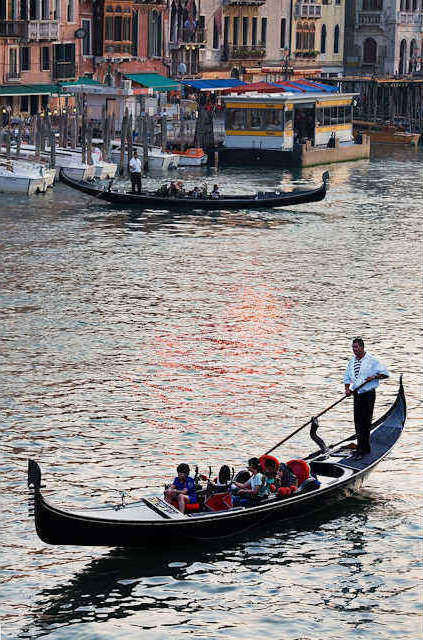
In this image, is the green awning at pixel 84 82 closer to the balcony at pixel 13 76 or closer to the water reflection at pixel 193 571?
the balcony at pixel 13 76

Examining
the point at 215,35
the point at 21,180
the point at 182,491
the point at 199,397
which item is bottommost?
the point at 199,397

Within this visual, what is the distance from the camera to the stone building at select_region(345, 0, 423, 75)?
383 ft

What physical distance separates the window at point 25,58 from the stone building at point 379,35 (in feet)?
141

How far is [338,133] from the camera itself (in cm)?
8094

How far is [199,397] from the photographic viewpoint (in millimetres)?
28906

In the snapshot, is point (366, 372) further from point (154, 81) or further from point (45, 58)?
point (154, 81)

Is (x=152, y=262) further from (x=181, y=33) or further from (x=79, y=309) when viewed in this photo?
(x=181, y=33)

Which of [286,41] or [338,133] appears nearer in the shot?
[338,133]

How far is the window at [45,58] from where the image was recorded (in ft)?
266

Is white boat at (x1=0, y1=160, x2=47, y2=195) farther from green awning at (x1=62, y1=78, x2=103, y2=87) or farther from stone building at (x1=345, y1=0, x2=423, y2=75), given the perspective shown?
stone building at (x1=345, y1=0, x2=423, y2=75)

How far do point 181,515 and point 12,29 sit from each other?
2419 inches

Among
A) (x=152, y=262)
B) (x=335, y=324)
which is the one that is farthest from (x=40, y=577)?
(x=152, y=262)

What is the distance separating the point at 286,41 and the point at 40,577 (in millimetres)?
90258

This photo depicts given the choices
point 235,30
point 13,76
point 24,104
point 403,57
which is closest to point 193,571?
point 13,76
